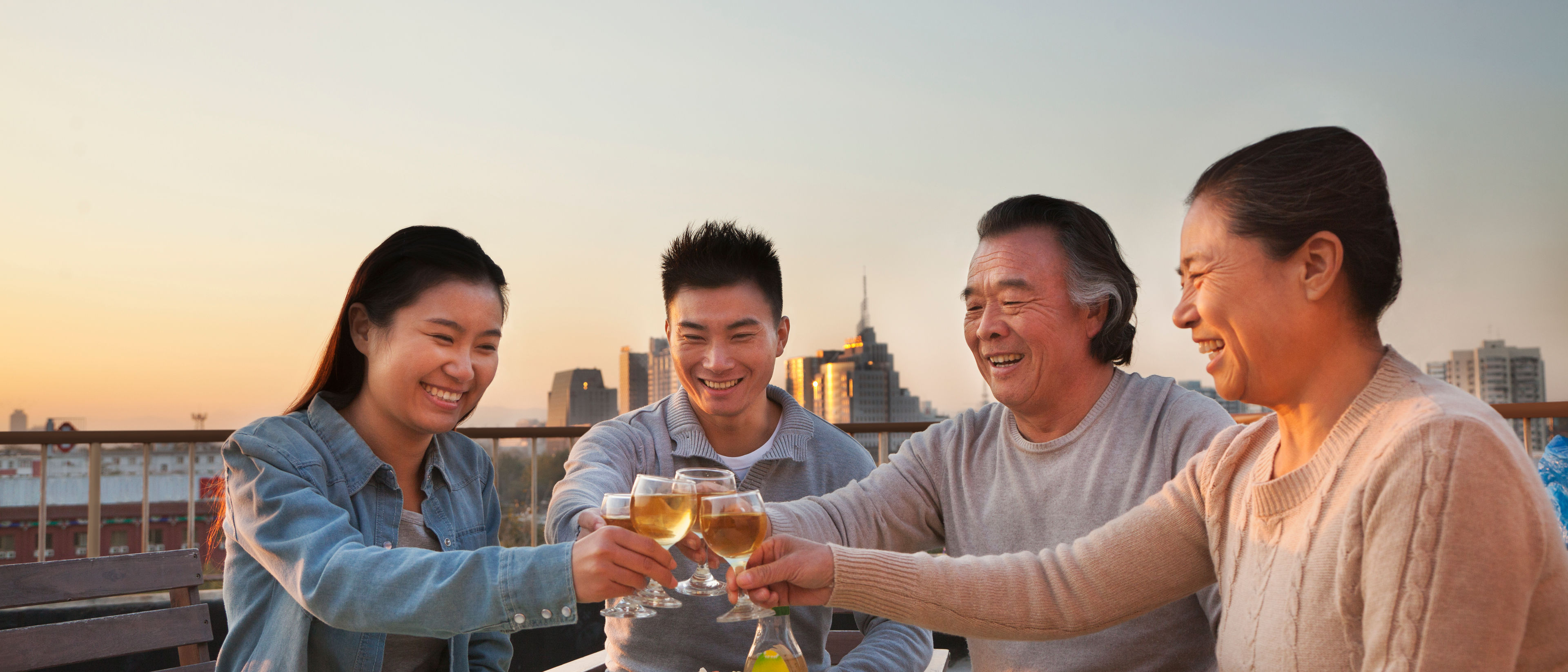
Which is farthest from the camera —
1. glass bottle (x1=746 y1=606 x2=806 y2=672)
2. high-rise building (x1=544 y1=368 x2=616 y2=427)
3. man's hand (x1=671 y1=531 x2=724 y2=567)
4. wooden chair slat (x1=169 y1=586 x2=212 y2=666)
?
high-rise building (x1=544 y1=368 x2=616 y2=427)

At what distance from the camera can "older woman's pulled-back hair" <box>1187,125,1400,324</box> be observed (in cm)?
116

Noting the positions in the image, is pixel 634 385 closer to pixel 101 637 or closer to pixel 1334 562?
pixel 101 637

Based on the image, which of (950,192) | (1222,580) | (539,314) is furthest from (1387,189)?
(950,192)

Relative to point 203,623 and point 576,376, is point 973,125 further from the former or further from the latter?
point 203,623

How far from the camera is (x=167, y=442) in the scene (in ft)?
15.5

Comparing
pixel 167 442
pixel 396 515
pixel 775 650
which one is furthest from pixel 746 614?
pixel 167 442

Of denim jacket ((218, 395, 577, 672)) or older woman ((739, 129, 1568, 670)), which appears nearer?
older woman ((739, 129, 1568, 670))

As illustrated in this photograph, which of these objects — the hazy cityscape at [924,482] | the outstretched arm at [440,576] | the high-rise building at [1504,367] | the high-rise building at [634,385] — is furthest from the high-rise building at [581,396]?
the high-rise building at [1504,367]

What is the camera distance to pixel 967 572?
157cm

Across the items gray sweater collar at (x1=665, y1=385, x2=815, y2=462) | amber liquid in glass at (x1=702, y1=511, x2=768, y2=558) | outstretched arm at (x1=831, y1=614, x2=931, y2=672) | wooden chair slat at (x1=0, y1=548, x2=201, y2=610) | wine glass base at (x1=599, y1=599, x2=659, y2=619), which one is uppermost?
gray sweater collar at (x1=665, y1=385, x2=815, y2=462)

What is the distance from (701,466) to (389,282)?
87 cm

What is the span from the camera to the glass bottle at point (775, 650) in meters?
1.29

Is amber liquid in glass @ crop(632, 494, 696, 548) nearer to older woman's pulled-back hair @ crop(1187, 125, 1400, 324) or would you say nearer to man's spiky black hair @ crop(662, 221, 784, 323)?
older woman's pulled-back hair @ crop(1187, 125, 1400, 324)

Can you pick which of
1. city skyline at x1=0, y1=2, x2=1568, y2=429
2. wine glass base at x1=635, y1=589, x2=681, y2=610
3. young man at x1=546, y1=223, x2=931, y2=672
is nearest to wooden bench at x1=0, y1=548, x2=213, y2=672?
young man at x1=546, y1=223, x2=931, y2=672
